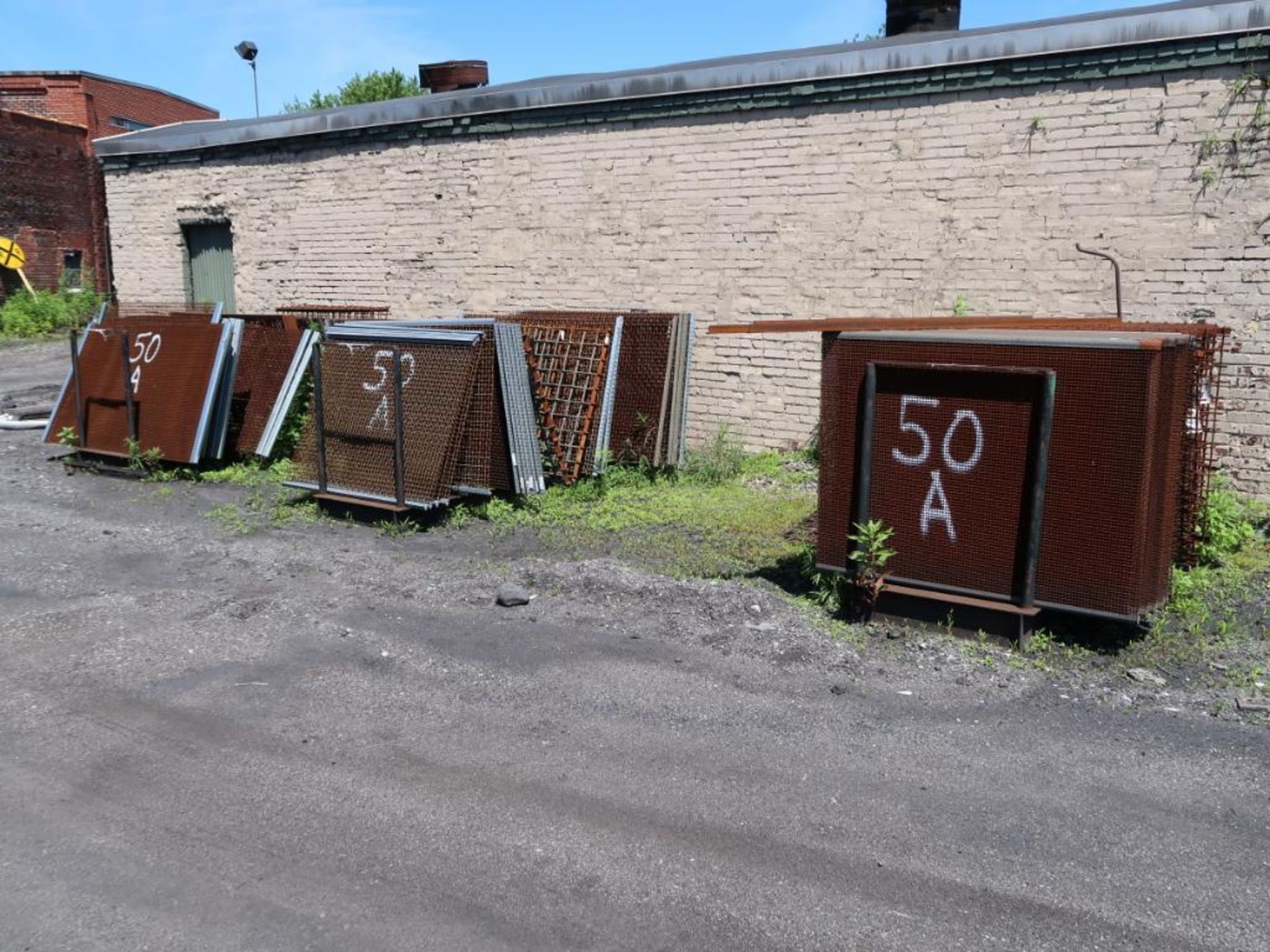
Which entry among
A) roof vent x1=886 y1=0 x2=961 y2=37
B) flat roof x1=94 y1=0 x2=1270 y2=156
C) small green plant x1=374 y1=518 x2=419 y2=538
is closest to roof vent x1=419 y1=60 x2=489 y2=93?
flat roof x1=94 y1=0 x2=1270 y2=156

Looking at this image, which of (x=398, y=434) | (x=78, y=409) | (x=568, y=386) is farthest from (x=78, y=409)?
(x=568, y=386)

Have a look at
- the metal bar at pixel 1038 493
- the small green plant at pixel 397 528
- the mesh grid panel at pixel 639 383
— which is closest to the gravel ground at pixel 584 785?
the metal bar at pixel 1038 493

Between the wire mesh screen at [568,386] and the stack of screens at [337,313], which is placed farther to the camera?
the stack of screens at [337,313]

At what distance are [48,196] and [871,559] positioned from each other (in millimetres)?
27649

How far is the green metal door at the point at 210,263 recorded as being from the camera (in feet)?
50.6

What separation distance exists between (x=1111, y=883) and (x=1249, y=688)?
2.15m

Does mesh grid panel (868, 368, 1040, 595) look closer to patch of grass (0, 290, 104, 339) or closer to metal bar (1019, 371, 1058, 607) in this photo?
metal bar (1019, 371, 1058, 607)

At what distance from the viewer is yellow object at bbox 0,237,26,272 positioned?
80.0 ft

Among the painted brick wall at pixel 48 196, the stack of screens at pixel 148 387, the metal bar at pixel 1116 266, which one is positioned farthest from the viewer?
the painted brick wall at pixel 48 196

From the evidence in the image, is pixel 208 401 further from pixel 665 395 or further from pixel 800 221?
pixel 800 221

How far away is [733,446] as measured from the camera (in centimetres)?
1088

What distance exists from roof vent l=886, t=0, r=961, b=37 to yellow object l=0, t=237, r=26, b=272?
2233 cm

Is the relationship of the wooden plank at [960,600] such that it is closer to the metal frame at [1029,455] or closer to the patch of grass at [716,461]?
the metal frame at [1029,455]

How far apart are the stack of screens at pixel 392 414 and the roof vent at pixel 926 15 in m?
7.56
